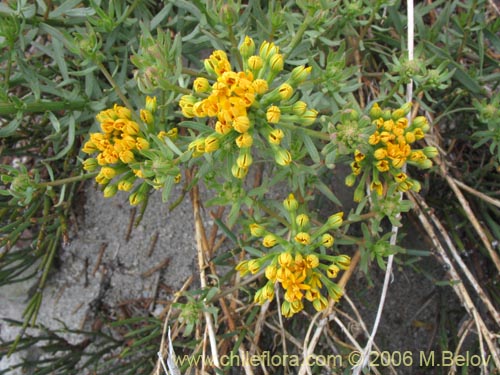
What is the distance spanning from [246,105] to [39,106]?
1.15 m

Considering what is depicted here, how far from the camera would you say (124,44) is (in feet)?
9.98

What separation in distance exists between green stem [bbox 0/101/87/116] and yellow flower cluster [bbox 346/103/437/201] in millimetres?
1388

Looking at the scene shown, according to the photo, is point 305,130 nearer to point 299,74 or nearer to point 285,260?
point 299,74

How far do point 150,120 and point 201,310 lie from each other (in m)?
0.95

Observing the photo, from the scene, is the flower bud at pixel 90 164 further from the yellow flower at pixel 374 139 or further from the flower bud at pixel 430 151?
the flower bud at pixel 430 151

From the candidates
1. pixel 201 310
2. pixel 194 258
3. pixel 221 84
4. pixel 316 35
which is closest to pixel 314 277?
pixel 201 310

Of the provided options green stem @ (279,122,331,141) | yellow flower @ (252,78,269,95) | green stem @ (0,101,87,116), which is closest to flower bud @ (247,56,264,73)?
yellow flower @ (252,78,269,95)

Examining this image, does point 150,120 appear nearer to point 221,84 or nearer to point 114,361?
point 221,84

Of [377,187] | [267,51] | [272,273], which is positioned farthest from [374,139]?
[272,273]

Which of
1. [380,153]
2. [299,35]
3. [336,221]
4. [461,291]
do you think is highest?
[299,35]

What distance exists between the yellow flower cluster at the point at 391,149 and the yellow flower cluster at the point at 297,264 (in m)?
0.32

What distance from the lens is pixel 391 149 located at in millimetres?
2342

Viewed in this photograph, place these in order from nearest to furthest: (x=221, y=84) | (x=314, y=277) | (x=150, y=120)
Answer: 1. (x=221, y=84)
2. (x=314, y=277)
3. (x=150, y=120)

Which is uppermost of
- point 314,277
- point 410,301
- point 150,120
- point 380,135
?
point 150,120
